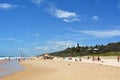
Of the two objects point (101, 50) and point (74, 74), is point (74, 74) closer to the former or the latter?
point (74, 74)

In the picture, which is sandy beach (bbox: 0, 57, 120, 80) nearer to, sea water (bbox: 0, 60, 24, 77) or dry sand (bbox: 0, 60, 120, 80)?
dry sand (bbox: 0, 60, 120, 80)

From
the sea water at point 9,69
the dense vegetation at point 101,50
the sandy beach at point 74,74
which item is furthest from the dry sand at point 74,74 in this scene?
the dense vegetation at point 101,50

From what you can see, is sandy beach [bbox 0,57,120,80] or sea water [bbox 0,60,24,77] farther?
sea water [bbox 0,60,24,77]

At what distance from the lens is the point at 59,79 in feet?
62.6

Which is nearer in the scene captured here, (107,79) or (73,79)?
(107,79)

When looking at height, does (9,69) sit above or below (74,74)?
below

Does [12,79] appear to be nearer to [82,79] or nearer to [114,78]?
[82,79]

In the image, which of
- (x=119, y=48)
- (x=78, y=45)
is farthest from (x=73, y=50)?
(x=119, y=48)

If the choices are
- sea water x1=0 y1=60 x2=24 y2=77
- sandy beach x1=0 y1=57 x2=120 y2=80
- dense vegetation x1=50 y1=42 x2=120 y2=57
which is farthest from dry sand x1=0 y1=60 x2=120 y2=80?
dense vegetation x1=50 y1=42 x2=120 y2=57

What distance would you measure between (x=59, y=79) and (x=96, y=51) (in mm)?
83398

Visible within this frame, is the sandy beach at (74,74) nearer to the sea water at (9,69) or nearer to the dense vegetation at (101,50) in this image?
the sea water at (9,69)

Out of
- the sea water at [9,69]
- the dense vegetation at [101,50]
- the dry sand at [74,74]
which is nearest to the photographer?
the dry sand at [74,74]

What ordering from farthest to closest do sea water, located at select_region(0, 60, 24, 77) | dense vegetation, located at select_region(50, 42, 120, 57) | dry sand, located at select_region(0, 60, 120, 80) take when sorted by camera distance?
1. dense vegetation, located at select_region(50, 42, 120, 57)
2. sea water, located at select_region(0, 60, 24, 77)
3. dry sand, located at select_region(0, 60, 120, 80)

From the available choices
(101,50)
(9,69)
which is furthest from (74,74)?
(101,50)
